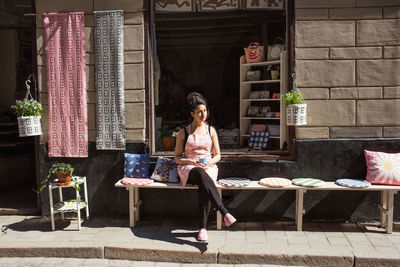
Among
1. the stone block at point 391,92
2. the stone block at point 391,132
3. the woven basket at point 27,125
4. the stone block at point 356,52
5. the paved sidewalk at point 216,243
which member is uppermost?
the stone block at point 356,52

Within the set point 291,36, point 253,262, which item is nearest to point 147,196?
point 253,262

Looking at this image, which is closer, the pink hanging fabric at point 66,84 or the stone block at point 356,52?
the stone block at point 356,52

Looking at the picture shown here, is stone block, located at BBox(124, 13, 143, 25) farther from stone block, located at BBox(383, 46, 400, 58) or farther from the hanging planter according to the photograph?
stone block, located at BBox(383, 46, 400, 58)

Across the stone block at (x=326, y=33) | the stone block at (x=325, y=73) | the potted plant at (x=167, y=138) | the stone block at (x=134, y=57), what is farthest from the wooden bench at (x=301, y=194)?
the stone block at (x=326, y=33)

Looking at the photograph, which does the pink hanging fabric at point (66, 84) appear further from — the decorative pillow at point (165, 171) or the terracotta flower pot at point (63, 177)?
the decorative pillow at point (165, 171)

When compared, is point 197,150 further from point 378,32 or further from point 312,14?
point 378,32

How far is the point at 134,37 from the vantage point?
5535 millimetres

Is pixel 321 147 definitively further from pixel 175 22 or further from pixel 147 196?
pixel 175 22

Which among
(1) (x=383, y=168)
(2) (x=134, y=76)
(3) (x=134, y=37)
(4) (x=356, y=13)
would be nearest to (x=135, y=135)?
(2) (x=134, y=76)

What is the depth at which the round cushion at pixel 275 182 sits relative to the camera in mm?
5035

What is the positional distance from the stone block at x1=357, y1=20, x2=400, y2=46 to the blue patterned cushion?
78.1 inches

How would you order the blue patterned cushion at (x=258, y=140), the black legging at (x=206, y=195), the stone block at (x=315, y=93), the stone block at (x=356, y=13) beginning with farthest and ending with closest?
1. the blue patterned cushion at (x=258, y=140)
2. the stone block at (x=315, y=93)
3. the stone block at (x=356, y=13)
4. the black legging at (x=206, y=195)

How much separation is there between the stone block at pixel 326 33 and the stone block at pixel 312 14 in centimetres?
7

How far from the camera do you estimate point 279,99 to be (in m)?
6.13
